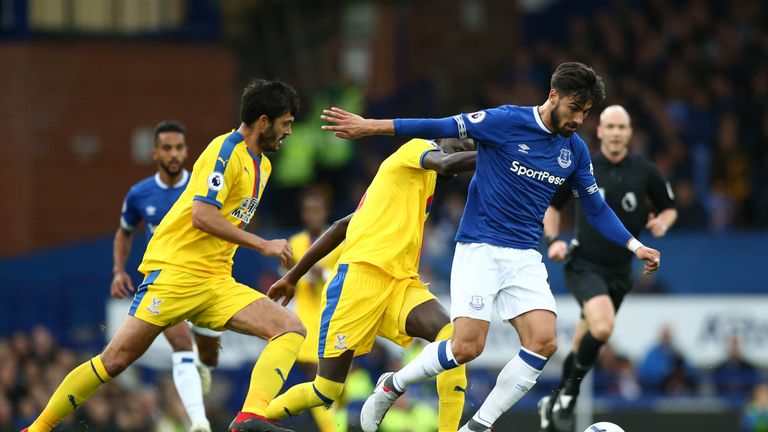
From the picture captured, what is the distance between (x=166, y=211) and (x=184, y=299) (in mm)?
1693

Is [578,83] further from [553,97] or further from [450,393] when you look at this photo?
[450,393]

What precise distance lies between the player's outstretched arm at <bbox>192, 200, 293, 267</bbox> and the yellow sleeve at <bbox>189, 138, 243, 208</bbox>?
0.05 metres

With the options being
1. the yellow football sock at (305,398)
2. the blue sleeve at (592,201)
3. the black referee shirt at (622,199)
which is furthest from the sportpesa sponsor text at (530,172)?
the black referee shirt at (622,199)

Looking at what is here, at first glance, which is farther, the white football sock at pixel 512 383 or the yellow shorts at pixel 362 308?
the yellow shorts at pixel 362 308

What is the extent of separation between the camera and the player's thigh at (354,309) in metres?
9.29

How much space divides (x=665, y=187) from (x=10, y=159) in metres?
12.8

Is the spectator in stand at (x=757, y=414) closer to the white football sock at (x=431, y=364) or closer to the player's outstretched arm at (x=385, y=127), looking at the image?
the white football sock at (x=431, y=364)

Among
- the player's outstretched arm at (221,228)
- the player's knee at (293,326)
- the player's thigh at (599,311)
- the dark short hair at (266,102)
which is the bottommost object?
the player's thigh at (599,311)

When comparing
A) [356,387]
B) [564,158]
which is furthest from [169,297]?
[356,387]

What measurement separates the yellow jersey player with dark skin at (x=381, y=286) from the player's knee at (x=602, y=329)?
64.9 inches

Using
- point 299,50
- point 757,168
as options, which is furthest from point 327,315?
point 299,50

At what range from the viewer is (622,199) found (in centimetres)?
1088

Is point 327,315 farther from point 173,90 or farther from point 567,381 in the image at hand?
point 173,90

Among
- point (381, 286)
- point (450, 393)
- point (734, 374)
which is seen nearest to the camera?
point (450, 393)
